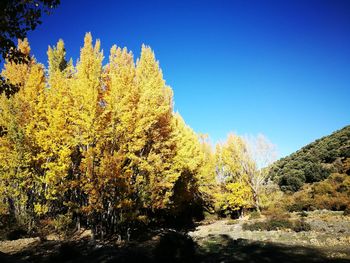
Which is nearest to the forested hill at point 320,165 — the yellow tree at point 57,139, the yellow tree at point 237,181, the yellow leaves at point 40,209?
the yellow tree at point 237,181

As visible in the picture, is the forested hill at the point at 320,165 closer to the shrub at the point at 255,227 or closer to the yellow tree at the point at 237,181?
the yellow tree at the point at 237,181

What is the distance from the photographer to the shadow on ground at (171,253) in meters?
8.52

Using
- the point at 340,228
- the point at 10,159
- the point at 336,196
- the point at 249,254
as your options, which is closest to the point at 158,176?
the point at 249,254

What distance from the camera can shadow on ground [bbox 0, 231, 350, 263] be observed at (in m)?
8.52

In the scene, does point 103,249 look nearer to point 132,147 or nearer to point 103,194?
point 103,194

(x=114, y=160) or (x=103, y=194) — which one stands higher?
(x=114, y=160)

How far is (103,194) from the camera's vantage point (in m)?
12.0

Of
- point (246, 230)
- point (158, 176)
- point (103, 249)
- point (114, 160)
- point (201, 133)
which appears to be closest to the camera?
point (103, 249)

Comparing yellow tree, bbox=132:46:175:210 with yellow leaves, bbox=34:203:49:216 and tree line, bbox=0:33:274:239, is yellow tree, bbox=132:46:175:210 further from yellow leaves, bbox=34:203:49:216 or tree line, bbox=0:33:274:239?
yellow leaves, bbox=34:203:49:216

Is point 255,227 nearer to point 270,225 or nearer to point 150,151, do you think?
point 270,225

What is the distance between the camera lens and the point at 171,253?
27.7ft

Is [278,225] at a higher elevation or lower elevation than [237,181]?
lower

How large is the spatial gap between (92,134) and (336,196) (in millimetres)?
24268

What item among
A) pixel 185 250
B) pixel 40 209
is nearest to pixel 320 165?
pixel 185 250
